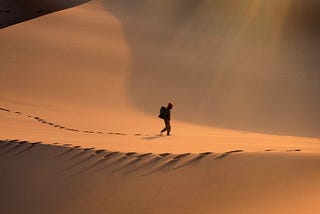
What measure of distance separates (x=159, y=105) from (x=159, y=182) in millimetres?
9672

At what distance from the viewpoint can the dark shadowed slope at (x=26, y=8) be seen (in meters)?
28.5

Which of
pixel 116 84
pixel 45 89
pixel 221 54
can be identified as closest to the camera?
pixel 45 89

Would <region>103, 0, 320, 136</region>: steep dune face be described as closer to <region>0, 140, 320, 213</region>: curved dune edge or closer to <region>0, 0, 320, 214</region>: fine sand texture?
<region>0, 0, 320, 214</region>: fine sand texture

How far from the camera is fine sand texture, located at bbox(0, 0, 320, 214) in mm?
3896

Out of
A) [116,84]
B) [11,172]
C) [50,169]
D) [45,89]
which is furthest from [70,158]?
[116,84]

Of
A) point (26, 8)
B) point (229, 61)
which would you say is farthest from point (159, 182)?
point (26, 8)

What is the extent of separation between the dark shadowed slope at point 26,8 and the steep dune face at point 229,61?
25.7 ft

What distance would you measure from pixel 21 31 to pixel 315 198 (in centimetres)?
1487

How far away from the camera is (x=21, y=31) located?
54.6 ft

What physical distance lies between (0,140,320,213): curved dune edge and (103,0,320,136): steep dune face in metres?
8.33

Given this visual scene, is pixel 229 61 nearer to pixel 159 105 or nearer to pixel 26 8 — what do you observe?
pixel 159 105

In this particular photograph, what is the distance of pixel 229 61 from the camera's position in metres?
18.2

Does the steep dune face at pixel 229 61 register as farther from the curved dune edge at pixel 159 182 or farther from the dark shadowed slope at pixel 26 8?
the curved dune edge at pixel 159 182

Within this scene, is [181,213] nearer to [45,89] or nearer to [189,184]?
[189,184]
